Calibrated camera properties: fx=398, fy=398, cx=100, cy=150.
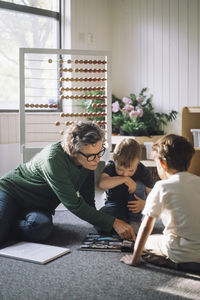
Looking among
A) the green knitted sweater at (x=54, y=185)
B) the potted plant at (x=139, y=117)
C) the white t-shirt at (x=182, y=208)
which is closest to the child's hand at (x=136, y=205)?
the green knitted sweater at (x=54, y=185)

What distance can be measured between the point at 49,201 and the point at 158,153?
2.48 feet

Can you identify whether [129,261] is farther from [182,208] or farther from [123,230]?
[182,208]

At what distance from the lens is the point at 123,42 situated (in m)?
4.51

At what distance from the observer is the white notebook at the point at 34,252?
1770 mm

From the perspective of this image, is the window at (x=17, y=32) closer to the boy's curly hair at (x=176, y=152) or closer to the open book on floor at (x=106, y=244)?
the open book on floor at (x=106, y=244)

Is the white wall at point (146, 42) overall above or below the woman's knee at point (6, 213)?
above

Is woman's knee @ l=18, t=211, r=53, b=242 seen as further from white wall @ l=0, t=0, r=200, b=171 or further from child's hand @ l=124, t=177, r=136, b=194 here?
white wall @ l=0, t=0, r=200, b=171

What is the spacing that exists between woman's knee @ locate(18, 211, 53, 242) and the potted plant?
1990 mm

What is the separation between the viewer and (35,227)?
6.54 feet

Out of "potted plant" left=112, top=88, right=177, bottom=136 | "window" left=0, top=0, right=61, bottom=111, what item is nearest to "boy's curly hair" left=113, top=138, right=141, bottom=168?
"potted plant" left=112, top=88, right=177, bottom=136

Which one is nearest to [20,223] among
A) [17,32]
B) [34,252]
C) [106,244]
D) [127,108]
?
[34,252]

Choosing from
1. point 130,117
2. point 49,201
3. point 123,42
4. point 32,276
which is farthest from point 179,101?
point 32,276

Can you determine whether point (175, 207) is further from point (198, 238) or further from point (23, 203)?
point (23, 203)

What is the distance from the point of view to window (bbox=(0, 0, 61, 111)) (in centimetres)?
396
